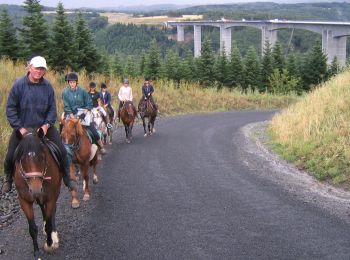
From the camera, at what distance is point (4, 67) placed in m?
20.8

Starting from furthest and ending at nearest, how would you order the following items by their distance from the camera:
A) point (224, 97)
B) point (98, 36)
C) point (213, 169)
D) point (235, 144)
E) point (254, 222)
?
1. point (98, 36)
2. point (224, 97)
3. point (235, 144)
4. point (213, 169)
5. point (254, 222)

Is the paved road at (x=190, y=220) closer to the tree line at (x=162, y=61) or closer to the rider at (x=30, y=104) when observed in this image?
the rider at (x=30, y=104)

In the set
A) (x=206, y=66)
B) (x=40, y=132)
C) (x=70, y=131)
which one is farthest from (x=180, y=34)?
(x=40, y=132)

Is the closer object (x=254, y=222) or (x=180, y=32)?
(x=254, y=222)

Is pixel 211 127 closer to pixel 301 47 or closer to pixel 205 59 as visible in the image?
pixel 205 59

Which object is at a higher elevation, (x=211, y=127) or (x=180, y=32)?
(x=180, y=32)

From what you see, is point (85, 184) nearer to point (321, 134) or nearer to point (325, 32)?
point (321, 134)

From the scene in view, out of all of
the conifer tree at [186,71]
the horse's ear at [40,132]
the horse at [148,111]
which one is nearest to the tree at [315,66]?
the conifer tree at [186,71]

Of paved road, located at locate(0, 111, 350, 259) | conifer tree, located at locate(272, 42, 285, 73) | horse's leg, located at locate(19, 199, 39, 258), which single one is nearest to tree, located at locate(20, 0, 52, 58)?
paved road, located at locate(0, 111, 350, 259)

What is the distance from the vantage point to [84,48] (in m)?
32.2

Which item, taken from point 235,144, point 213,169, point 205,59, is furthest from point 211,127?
point 205,59

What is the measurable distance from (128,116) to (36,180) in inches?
480

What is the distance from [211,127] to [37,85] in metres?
15.8

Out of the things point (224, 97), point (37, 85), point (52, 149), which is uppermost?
point (37, 85)
